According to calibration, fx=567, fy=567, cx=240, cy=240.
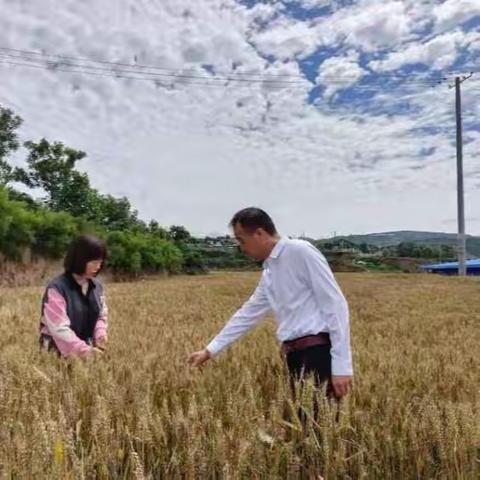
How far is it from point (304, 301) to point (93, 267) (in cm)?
155

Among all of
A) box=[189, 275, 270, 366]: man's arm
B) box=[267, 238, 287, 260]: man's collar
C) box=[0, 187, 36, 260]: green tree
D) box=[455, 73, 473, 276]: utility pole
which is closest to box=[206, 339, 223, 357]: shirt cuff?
box=[189, 275, 270, 366]: man's arm

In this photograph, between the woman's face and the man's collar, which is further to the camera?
the woman's face

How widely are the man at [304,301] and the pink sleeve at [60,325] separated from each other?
1.42 m

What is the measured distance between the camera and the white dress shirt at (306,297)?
2.84m

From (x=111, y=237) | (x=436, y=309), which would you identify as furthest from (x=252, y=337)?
(x=111, y=237)

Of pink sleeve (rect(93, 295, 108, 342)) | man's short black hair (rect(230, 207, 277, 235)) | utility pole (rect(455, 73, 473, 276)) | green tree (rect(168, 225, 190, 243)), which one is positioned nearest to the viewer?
man's short black hair (rect(230, 207, 277, 235))

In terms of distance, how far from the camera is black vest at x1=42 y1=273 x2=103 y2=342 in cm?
382

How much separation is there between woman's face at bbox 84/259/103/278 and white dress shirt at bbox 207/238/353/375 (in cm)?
123

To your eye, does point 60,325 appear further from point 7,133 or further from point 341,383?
point 7,133

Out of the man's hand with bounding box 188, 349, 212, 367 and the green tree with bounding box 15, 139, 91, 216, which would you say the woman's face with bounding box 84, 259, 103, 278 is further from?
the green tree with bounding box 15, 139, 91, 216

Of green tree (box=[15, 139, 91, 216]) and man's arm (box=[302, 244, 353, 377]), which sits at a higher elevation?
green tree (box=[15, 139, 91, 216])

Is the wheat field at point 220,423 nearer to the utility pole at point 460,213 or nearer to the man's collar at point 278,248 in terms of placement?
the man's collar at point 278,248

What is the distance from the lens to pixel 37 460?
6.05 feet

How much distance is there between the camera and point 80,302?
12.9 feet
